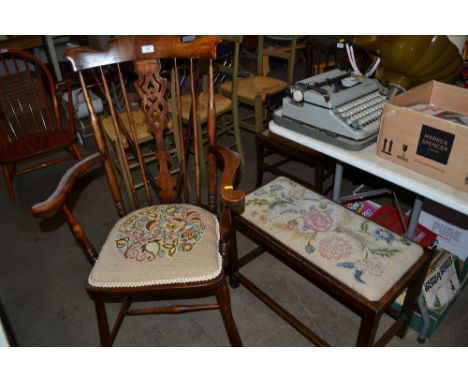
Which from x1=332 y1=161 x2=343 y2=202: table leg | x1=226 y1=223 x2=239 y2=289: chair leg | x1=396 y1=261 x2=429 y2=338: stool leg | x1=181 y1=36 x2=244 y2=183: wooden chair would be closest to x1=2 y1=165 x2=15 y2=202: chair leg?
x1=181 y1=36 x2=244 y2=183: wooden chair

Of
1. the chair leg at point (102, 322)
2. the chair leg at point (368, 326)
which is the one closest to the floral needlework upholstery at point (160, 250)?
the chair leg at point (102, 322)

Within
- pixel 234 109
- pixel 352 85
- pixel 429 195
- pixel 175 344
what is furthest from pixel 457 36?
pixel 175 344

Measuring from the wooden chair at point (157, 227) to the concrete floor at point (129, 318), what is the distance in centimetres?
20

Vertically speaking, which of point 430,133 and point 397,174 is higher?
point 430,133

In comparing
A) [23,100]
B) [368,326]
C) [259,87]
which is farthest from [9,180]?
[368,326]

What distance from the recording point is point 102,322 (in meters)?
1.36

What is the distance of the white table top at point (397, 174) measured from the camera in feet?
3.41

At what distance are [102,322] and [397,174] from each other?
1104 mm

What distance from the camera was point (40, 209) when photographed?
1.14 meters

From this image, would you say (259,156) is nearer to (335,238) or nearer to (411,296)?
(335,238)

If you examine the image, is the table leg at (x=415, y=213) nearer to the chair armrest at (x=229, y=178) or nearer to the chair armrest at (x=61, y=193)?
the chair armrest at (x=229, y=178)

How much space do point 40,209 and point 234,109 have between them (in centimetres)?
160

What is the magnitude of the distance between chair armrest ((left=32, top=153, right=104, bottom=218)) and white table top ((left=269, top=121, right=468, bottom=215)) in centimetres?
71

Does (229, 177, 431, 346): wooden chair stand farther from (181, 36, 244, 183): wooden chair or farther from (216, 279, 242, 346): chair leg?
(181, 36, 244, 183): wooden chair
